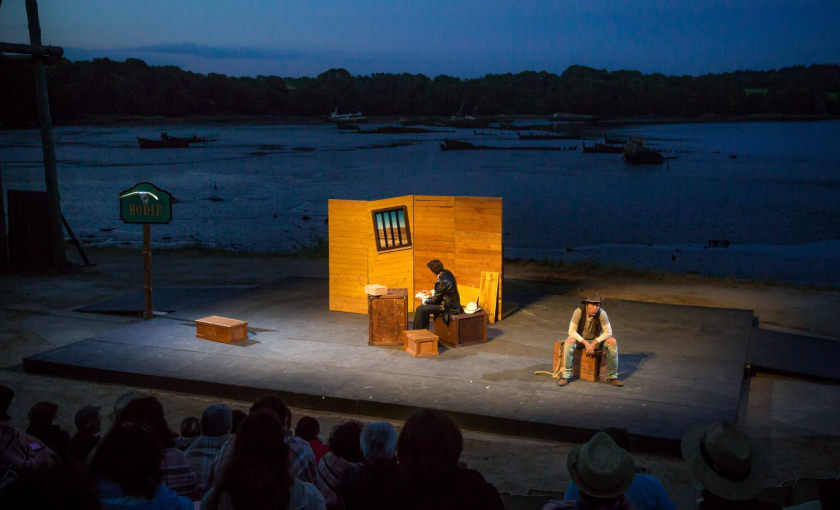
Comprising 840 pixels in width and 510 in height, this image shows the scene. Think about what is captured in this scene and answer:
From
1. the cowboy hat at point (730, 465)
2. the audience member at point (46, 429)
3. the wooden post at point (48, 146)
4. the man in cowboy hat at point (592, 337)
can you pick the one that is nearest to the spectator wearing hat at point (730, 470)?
the cowboy hat at point (730, 465)

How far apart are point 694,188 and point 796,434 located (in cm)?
7341

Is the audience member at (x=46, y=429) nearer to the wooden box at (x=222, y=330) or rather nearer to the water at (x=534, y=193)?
the wooden box at (x=222, y=330)

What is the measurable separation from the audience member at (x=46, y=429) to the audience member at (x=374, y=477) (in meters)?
2.58

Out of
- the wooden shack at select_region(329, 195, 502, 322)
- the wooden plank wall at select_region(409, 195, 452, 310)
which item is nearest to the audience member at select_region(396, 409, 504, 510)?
the wooden shack at select_region(329, 195, 502, 322)

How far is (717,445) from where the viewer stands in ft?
11.5

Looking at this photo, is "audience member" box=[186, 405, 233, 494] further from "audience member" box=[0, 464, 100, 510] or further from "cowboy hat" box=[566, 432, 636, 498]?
"cowboy hat" box=[566, 432, 636, 498]

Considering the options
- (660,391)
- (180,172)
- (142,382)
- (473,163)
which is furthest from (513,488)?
(473,163)

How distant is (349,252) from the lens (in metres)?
13.1

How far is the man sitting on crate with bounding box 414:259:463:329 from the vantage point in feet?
37.1

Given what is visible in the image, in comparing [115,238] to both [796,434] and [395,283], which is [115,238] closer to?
[395,283]

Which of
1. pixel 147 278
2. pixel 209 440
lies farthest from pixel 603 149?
pixel 209 440

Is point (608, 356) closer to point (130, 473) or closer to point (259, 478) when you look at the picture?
point (259, 478)

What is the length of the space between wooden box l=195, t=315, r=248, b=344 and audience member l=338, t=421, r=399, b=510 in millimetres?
7589

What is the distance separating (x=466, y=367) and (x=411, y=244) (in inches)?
144
